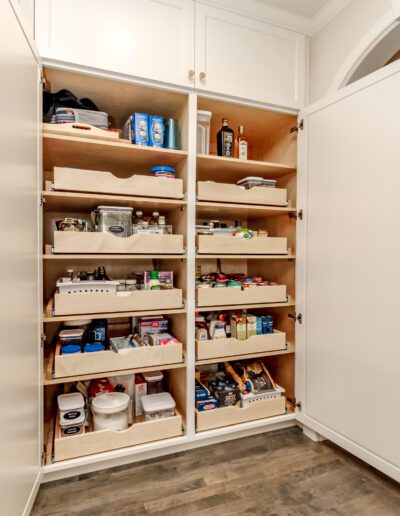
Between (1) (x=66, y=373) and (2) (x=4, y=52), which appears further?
(1) (x=66, y=373)

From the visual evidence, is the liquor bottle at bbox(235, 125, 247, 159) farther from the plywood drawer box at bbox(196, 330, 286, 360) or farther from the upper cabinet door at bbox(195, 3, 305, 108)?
the plywood drawer box at bbox(196, 330, 286, 360)

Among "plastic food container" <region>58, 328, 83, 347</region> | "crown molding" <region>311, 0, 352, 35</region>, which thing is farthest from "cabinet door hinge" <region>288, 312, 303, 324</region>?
"crown molding" <region>311, 0, 352, 35</region>

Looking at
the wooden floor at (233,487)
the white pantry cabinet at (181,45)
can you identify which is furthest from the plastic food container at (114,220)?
the wooden floor at (233,487)

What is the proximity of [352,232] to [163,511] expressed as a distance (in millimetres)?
1436

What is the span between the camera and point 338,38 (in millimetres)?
1679

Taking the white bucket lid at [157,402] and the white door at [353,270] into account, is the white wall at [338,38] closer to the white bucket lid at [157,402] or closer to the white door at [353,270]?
the white door at [353,270]

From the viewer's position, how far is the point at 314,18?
1.78 m

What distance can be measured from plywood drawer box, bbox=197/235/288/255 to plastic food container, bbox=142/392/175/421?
0.81 m

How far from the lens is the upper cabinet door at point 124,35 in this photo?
137 cm

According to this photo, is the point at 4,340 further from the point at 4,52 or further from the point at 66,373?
the point at 4,52

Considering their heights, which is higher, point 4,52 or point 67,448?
point 4,52

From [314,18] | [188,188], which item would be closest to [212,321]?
[188,188]

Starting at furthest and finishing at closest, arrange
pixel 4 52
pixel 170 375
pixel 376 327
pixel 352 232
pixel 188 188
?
1. pixel 170 375
2. pixel 188 188
3. pixel 352 232
4. pixel 376 327
5. pixel 4 52

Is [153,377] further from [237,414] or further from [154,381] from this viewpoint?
[237,414]
